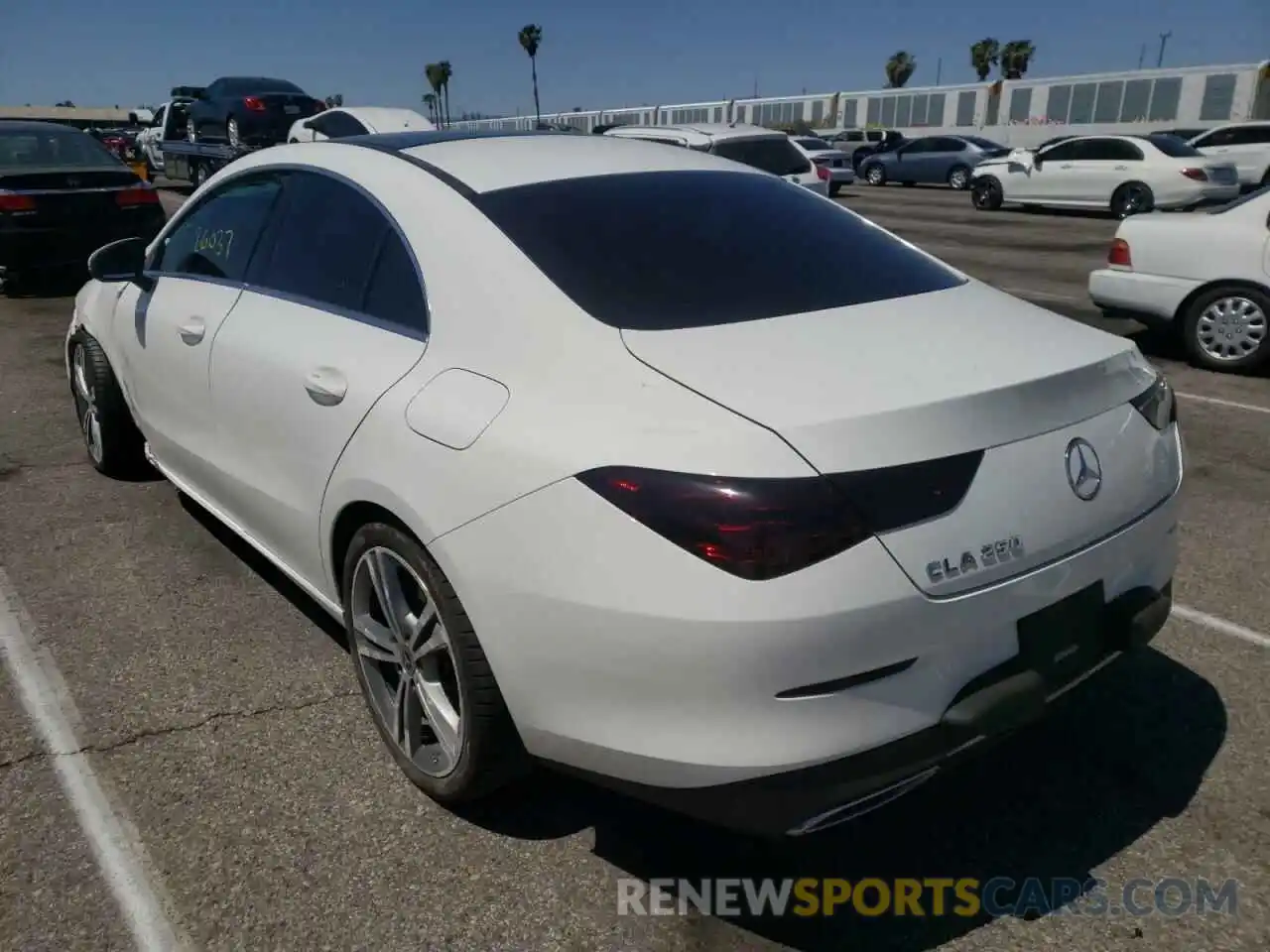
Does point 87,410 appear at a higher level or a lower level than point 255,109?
lower

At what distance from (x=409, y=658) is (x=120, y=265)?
8.53 ft

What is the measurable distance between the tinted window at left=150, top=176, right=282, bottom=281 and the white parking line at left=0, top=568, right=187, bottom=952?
1.47 metres

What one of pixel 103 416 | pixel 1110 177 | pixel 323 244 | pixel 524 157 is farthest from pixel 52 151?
pixel 1110 177

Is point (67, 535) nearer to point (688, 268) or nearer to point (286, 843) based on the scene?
point (286, 843)

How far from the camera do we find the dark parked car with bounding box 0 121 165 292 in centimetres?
995

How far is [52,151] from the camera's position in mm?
10766

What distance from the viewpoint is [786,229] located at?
3020 mm

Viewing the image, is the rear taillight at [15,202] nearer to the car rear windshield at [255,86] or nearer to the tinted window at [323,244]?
the tinted window at [323,244]

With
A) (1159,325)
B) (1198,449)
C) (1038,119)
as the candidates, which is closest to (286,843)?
(1198,449)

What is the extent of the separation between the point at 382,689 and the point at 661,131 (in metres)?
10.8

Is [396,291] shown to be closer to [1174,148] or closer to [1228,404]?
[1228,404]

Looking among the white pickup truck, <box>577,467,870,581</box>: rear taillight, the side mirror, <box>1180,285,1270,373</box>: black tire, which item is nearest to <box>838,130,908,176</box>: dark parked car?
the white pickup truck

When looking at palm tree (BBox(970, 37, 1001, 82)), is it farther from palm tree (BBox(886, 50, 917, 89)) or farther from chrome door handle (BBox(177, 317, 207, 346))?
chrome door handle (BBox(177, 317, 207, 346))

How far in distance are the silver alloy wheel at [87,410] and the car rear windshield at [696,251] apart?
3207mm
